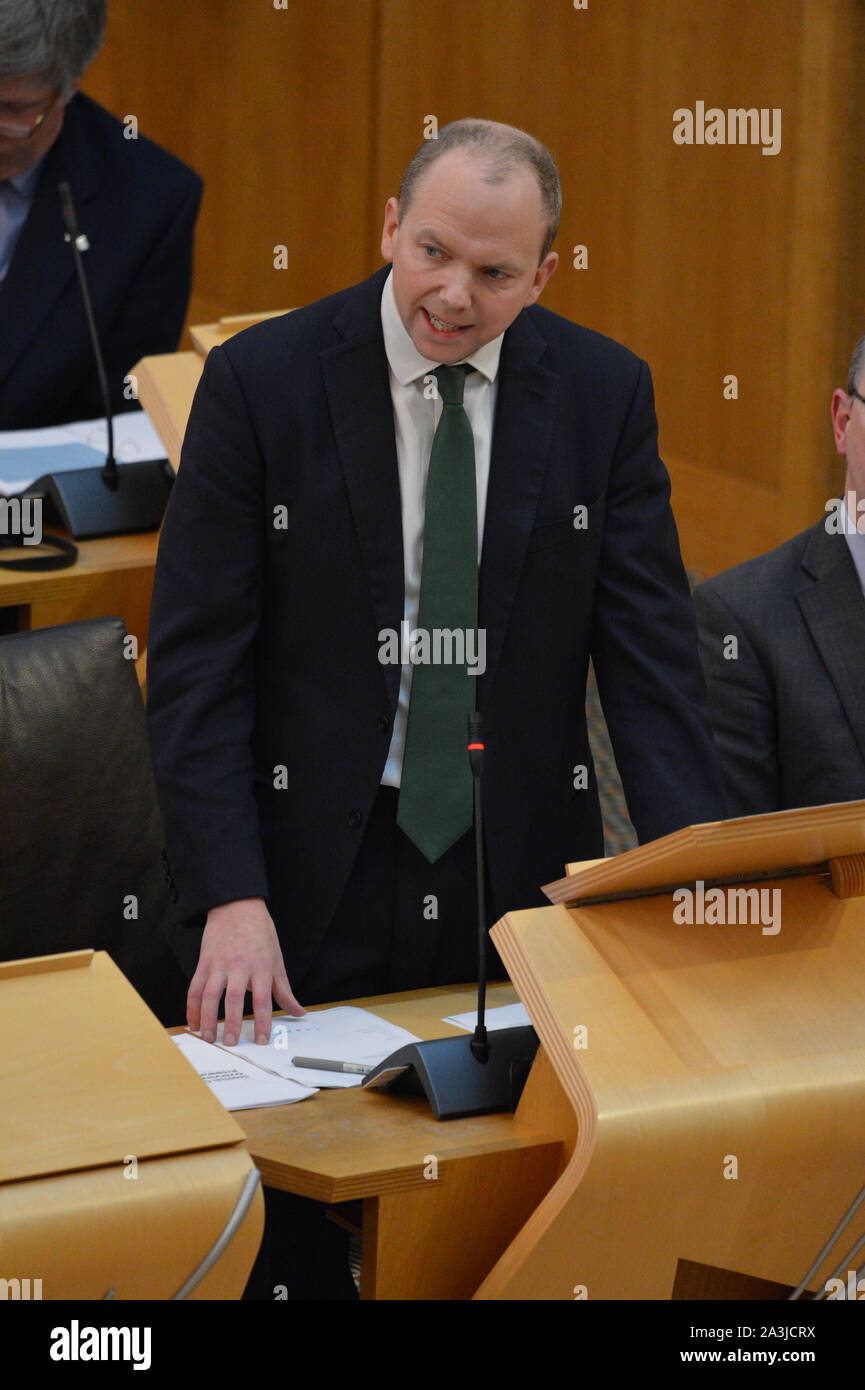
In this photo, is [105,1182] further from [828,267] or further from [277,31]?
[277,31]

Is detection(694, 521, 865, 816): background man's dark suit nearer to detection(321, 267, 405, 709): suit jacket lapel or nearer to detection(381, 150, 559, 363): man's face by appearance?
detection(321, 267, 405, 709): suit jacket lapel

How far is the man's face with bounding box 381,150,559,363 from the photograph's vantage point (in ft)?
6.79

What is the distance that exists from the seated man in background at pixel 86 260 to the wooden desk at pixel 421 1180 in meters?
2.43

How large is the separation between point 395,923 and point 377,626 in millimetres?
Result: 377

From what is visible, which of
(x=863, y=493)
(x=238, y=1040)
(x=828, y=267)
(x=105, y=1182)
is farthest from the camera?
(x=828, y=267)

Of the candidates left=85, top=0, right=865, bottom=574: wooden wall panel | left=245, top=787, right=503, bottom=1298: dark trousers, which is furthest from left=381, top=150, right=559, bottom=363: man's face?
left=85, top=0, right=865, bottom=574: wooden wall panel

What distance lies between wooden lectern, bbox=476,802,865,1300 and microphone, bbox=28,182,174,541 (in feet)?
6.86

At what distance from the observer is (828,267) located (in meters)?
5.45

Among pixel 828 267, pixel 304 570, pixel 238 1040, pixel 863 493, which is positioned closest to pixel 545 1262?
pixel 238 1040

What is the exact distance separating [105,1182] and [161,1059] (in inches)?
8.0

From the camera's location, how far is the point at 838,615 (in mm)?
2631

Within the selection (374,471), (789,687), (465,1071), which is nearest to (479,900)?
(465,1071)

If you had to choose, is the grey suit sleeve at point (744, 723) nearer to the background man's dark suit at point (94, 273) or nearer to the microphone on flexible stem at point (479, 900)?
the microphone on flexible stem at point (479, 900)
